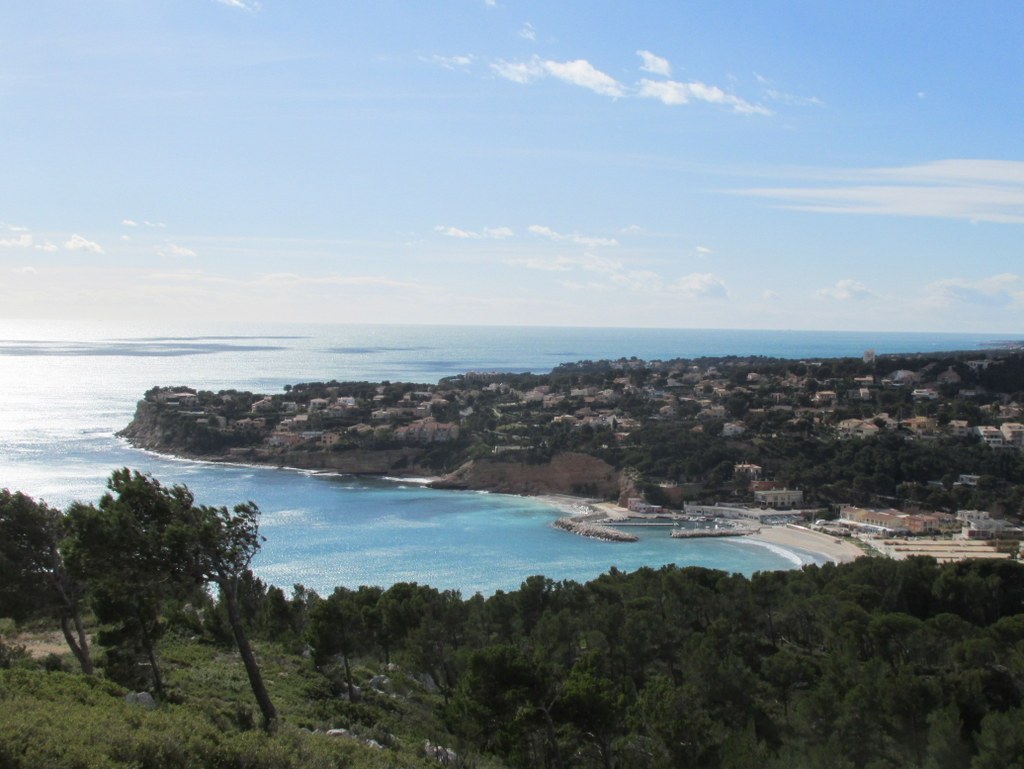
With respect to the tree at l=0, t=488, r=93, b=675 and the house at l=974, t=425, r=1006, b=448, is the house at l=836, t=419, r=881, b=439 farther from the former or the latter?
the tree at l=0, t=488, r=93, b=675

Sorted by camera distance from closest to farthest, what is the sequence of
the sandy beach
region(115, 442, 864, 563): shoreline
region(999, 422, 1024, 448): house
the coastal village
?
the sandy beach < region(115, 442, 864, 563): shoreline < the coastal village < region(999, 422, 1024, 448): house

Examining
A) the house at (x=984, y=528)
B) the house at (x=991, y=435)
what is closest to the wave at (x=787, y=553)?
the house at (x=984, y=528)

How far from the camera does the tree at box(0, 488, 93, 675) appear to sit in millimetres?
9953

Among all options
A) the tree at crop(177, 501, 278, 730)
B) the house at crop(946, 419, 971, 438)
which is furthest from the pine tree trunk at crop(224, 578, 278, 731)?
the house at crop(946, 419, 971, 438)

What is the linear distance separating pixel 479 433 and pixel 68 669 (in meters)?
40.8

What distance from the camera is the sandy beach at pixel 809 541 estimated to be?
97.2 ft

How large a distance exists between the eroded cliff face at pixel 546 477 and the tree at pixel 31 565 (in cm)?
3272

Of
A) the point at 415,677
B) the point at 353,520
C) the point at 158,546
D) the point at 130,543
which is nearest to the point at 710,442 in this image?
the point at 353,520

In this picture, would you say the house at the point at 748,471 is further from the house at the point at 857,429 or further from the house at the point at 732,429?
the house at the point at 857,429

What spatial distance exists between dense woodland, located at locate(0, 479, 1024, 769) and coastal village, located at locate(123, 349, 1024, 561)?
18.1 meters

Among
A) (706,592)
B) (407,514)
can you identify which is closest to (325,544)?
(407,514)

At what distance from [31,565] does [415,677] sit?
19.2 ft

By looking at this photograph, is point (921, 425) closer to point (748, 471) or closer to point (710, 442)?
point (748, 471)

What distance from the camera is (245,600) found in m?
16.0
